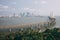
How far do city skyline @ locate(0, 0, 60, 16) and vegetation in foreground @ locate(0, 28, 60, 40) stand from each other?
0.35 metres

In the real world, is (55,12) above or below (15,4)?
below

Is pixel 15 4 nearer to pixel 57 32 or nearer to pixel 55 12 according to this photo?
pixel 55 12

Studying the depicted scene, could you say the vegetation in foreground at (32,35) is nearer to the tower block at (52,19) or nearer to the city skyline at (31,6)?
the tower block at (52,19)

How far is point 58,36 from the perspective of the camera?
2.50 m

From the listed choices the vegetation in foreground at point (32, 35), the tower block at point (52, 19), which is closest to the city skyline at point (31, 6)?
the tower block at point (52, 19)

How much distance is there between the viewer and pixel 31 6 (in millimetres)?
2514

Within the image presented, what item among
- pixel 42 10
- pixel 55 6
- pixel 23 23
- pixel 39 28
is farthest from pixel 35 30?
pixel 55 6

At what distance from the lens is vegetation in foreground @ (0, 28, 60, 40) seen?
2346 millimetres

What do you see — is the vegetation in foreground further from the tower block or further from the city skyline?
the city skyline

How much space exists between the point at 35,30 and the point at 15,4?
634 mm

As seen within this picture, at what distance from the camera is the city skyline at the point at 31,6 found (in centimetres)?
244

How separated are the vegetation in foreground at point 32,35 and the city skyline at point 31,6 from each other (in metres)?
0.35

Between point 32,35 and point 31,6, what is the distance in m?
0.57


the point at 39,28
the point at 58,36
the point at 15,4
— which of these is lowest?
the point at 58,36
